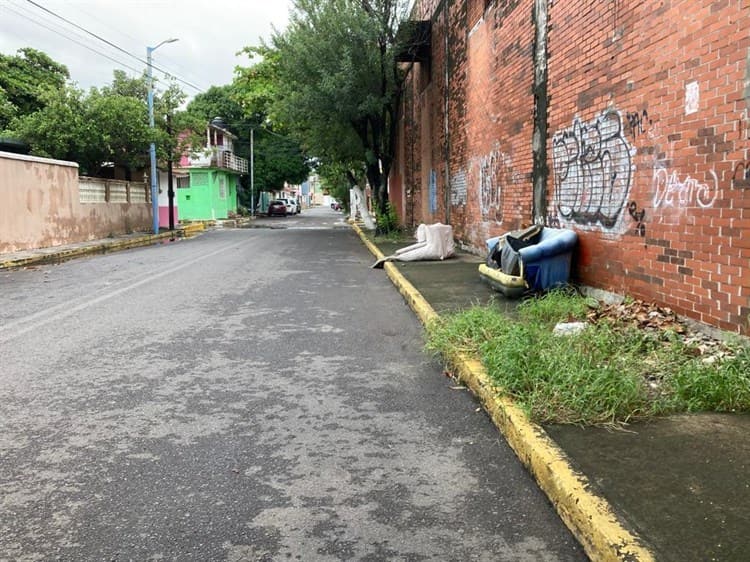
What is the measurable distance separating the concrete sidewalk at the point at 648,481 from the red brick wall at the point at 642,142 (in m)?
1.94

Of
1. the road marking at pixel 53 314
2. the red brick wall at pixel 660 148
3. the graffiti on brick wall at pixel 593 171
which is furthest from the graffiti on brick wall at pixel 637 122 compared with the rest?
the road marking at pixel 53 314

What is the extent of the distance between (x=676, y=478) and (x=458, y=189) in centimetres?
1384

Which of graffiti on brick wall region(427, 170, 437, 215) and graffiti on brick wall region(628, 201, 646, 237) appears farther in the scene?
graffiti on brick wall region(427, 170, 437, 215)

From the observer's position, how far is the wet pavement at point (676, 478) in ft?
8.39

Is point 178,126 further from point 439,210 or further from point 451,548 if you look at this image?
point 451,548

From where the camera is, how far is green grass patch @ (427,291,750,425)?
4.02 m

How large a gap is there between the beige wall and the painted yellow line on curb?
54.3 feet

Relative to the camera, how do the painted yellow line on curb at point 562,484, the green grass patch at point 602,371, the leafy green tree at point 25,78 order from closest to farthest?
the painted yellow line on curb at point 562,484 < the green grass patch at point 602,371 < the leafy green tree at point 25,78

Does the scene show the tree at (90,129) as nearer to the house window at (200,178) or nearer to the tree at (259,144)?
the house window at (200,178)

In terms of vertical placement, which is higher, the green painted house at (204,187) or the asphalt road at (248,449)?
the green painted house at (204,187)

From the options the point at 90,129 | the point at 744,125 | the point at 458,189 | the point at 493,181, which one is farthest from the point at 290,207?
the point at 744,125

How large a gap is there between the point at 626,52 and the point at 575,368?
433 centimetres

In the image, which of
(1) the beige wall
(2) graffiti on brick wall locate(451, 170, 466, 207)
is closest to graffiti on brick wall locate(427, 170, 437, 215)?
(2) graffiti on brick wall locate(451, 170, 466, 207)

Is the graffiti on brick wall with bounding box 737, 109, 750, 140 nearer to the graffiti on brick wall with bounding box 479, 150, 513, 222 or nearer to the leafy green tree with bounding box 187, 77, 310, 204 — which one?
the graffiti on brick wall with bounding box 479, 150, 513, 222
